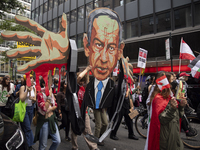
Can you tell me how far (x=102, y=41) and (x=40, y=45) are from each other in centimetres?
134

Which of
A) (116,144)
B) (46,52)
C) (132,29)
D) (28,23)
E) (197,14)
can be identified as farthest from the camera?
(132,29)

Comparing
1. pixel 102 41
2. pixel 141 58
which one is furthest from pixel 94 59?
pixel 141 58

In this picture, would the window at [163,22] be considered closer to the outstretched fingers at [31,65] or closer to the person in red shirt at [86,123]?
the person in red shirt at [86,123]

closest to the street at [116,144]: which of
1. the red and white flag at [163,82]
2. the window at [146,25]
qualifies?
the red and white flag at [163,82]

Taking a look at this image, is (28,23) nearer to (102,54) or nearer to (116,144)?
(102,54)

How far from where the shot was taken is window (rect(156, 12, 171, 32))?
15.3 meters

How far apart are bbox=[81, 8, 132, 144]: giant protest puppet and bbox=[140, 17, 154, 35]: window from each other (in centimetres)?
1334

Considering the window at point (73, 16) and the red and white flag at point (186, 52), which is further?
the window at point (73, 16)

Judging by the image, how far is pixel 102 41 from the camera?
3779 millimetres

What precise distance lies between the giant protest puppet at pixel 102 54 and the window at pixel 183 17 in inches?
504

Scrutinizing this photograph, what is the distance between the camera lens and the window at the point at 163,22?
15297 millimetres

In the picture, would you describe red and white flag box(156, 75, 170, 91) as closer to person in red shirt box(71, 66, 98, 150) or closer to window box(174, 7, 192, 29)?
person in red shirt box(71, 66, 98, 150)

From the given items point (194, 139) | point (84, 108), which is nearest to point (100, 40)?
point (84, 108)

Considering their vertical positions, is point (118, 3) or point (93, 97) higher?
point (118, 3)
